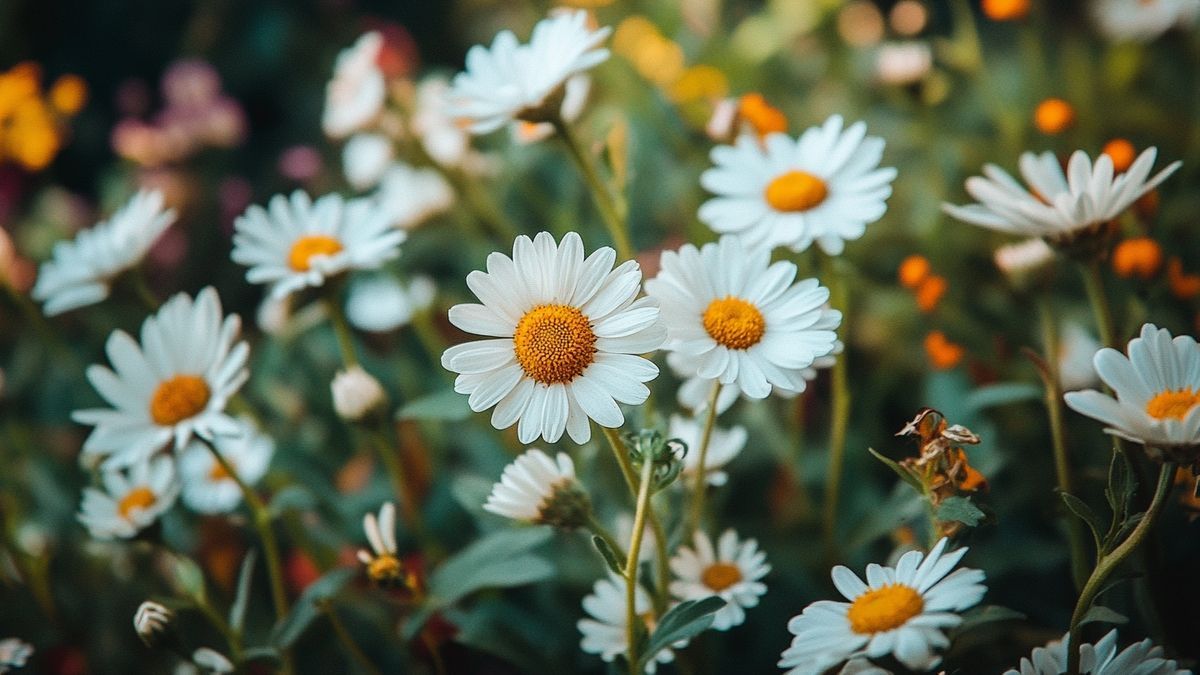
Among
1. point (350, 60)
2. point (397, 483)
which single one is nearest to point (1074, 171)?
point (397, 483)

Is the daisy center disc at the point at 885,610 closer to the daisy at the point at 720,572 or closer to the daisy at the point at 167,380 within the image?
the daisy at the point at 720,572

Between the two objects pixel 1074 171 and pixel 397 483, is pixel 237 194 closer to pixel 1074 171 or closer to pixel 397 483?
pixel 397 483

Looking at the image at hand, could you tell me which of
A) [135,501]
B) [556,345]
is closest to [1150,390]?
[556,345]

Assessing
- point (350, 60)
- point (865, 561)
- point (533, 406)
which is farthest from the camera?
point (350, 60)

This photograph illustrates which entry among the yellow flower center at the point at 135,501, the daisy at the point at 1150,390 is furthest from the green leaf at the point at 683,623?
the yellow flower center at the point at 135,501

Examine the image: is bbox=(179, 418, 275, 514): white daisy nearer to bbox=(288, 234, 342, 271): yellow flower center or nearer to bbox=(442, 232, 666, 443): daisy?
bbox=(288, 234, 342, 271): yellow flower center
